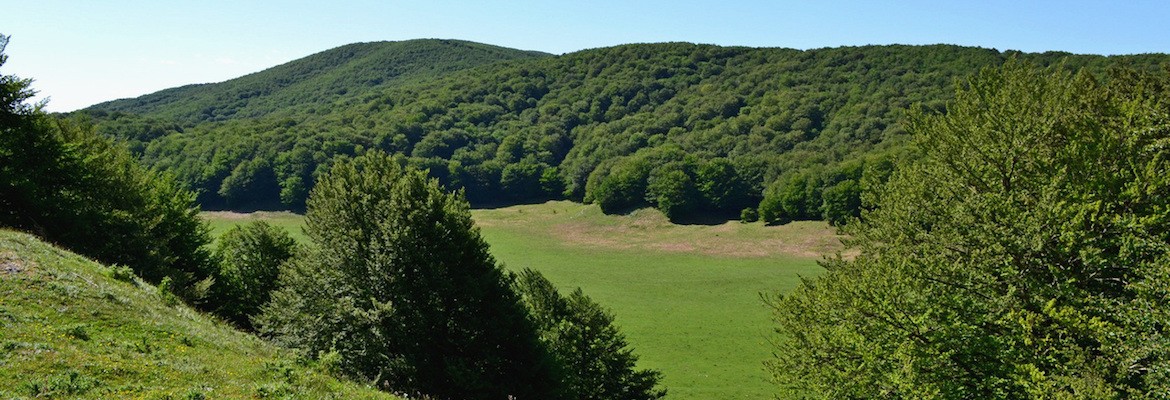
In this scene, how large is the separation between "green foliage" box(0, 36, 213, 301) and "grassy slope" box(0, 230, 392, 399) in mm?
8330

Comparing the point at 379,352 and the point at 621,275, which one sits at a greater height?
the point at 379,352

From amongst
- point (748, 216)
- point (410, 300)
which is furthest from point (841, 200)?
point (410, 300)

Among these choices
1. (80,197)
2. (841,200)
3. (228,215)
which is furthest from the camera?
(228,215)

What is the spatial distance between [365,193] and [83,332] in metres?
11.3

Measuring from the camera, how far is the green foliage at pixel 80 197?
88.6 ft

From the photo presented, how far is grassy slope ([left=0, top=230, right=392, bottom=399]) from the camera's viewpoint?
38.6 ft

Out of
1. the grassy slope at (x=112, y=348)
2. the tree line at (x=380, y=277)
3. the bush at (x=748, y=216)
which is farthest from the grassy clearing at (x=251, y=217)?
the grassy slope at (x=112, y=348)

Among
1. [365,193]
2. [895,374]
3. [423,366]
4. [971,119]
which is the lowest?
[423,366]

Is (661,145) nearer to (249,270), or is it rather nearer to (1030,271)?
(249,270)

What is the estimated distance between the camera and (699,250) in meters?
90.1

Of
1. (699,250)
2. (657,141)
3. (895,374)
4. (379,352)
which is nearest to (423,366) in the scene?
(379,352)

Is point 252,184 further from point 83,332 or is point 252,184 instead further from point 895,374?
point 895,374

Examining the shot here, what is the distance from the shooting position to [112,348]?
14.1 meters

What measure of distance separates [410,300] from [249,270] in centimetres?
2105
